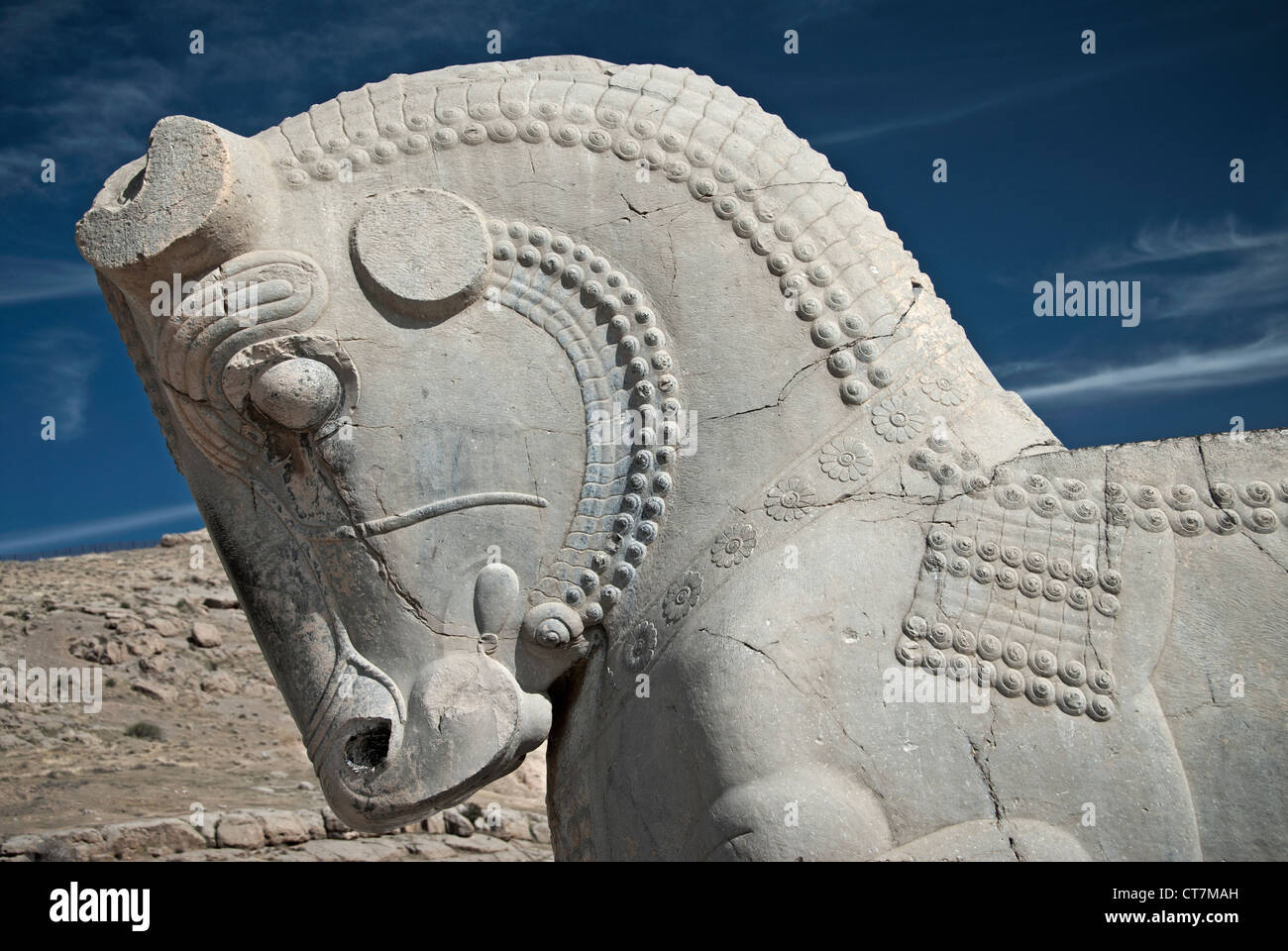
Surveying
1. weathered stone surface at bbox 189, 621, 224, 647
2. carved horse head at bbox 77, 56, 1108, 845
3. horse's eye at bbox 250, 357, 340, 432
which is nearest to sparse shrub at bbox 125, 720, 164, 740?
weathered stone surface at bbox 189, 621, 224, 647

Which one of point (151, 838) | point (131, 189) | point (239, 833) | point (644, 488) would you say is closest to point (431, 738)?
point (644, 488)

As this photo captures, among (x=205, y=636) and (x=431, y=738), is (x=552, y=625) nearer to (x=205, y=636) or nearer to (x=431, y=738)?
(x=431, y=738)

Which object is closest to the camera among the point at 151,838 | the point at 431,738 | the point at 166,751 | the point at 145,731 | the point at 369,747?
the point at 431,738

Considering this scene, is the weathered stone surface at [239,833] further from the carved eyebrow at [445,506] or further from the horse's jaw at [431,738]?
the carved eyebrow at [445,506]

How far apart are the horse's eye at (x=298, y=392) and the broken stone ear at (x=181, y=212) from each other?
352mm

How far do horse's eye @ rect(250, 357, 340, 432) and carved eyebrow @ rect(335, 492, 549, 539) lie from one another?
315mm

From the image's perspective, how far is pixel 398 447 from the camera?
3.35 meters

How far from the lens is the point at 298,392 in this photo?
10.9 ft

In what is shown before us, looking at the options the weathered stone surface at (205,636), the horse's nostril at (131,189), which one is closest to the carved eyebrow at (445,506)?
the horse's nostril at (131,189)

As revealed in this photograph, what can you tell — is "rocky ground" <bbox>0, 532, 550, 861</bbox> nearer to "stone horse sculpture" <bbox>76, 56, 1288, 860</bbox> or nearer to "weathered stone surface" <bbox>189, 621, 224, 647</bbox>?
"weathered stone surface" <bbox>189, 621, 224, 647</bbox>

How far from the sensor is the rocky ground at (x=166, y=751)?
9086 mm

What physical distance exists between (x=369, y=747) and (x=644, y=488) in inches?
39.6

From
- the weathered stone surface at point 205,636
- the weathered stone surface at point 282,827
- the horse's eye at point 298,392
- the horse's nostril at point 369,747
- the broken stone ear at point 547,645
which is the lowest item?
the weathered stone surface at point 282,827

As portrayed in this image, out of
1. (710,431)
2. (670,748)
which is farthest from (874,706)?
(710,431)
